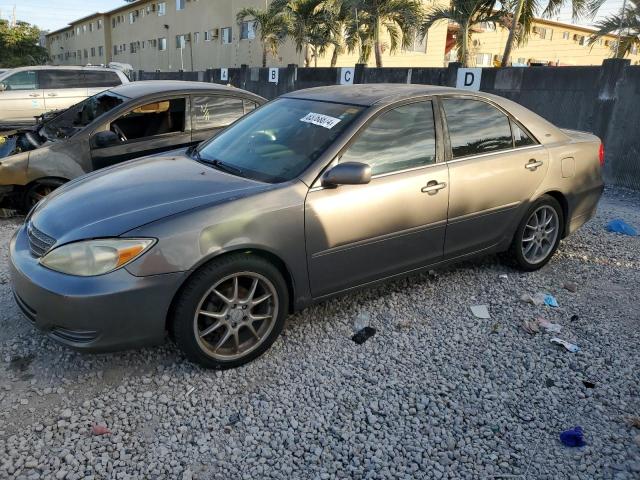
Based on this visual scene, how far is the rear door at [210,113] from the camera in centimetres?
575

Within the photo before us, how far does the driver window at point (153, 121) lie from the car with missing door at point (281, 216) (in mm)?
1858

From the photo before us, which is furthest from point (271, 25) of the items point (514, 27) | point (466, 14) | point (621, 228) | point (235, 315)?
point (235, 315)

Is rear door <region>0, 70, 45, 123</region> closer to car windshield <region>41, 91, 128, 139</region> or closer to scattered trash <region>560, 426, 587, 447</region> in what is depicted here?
car windshield <region>41, 91, 128, 139</region>

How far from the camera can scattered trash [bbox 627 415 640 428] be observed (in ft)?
8.70

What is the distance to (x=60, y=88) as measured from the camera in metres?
12.2

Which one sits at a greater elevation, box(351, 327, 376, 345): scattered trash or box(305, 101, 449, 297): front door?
box(305, 101, 449, 297): front door

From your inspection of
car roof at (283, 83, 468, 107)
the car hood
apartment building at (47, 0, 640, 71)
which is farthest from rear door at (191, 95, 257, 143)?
apartment building at (47, 0, 640, 71)

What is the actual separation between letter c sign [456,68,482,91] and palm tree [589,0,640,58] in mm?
3564

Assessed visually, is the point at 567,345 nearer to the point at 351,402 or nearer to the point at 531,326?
the point at 531,326

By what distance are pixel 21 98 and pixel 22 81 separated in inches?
17.8

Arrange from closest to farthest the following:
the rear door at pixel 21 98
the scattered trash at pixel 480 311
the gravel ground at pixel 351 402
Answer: the gravel ground at pixel 351 402 → the scattered trash at pixel 480 311 → the rear door at pixel 21 98

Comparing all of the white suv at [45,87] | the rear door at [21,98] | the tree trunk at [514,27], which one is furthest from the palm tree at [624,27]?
the rear door at [21,98]

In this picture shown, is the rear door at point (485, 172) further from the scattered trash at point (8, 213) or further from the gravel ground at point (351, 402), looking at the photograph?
the scattered trash at point (8, 213)

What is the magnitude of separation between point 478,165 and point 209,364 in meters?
2.43
